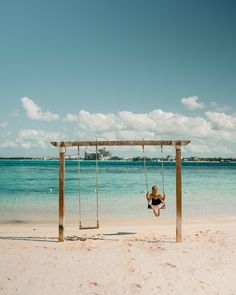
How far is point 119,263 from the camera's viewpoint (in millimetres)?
7762

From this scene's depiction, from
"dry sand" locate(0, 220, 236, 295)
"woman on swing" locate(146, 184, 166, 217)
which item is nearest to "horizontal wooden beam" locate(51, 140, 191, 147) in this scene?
"woman on swing" locate(146, 184, 166, 217)

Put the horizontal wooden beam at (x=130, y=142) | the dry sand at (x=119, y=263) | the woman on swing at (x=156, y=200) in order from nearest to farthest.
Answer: the dry sand at (x=119, y=263), the horizontal wooden beam at (x=130, y=142), the woman on swing at (x=156, y=200)

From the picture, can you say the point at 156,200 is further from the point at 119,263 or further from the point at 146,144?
the point at 119,263

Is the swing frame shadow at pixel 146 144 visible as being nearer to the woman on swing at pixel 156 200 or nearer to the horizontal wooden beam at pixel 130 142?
the horizontal wooden beam at pixel 130 142

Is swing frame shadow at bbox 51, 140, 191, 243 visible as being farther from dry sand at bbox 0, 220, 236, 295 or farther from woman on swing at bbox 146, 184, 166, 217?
woman on swing at bbox 146, 184, 166, 217

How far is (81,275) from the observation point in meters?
7.02

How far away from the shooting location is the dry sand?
6.41 m

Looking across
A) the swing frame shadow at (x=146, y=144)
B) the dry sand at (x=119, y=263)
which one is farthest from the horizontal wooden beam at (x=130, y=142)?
the dry sand at (x=119, y=263)

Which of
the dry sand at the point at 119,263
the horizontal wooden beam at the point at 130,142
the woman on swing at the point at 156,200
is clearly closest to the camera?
the dry sand at the point at 119,263

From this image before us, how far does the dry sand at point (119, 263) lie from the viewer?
21.0ft

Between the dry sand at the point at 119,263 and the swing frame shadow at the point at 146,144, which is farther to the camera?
the swing frame shadow at the point at 146,144

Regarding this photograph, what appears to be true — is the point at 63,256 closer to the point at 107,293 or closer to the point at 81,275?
the point at 81,275

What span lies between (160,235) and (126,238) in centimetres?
120

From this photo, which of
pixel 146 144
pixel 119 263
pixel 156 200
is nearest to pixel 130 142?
pixel 146 144
